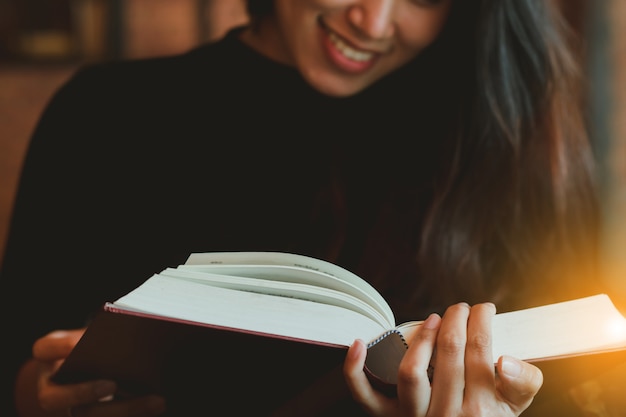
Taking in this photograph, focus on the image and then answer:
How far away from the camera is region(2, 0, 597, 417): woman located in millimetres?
1133

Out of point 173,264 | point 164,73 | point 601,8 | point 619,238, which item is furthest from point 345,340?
point 601,8

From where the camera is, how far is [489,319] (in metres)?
0.63

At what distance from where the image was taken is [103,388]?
0.79m

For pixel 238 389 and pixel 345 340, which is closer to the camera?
pixel 345 340

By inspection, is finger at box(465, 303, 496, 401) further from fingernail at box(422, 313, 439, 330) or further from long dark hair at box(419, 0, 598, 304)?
long dark hair at box(419, 0, 598, 304)

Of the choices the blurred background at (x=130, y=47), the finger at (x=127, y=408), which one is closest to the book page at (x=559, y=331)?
the finger at (x=127, y=408)

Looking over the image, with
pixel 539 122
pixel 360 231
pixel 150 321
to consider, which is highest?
pixel 150 321

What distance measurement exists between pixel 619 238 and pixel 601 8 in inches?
27.3

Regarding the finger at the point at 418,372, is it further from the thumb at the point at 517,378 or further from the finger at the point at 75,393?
the finger at the point at 75,393

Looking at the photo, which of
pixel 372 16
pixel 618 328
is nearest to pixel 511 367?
pixel 618 328

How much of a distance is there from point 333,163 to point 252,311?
2.18 feet

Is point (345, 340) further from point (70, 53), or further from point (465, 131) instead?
point (70, 53)

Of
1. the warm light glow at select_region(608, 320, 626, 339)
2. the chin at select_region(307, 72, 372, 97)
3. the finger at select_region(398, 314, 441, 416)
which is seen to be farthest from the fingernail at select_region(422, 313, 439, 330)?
the chin at select_region(307, 72, 372, 97)

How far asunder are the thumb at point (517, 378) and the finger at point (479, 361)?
0.04 feet
